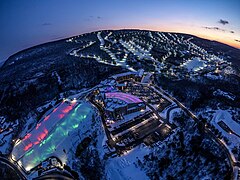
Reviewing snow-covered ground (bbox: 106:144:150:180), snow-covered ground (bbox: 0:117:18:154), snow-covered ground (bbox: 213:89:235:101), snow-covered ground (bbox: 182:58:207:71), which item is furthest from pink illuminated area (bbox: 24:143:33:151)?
snow-covered ground (bbox: 182:58:207:71)

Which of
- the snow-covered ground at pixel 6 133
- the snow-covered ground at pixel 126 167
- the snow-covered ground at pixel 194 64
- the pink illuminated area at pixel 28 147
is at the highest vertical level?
the snow-covered ground at pixel 194 64

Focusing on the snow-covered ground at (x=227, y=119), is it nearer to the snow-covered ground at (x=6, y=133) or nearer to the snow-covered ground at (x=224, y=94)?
the snow-covered ground at (x=224, y=94)

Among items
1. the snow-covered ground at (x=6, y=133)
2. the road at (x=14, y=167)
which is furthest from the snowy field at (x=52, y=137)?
the snow-covered ground at (x=6, y=133)

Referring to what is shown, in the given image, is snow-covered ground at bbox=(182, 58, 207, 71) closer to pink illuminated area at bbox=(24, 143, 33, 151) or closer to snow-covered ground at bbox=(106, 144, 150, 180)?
snow-covered ground at bbox=(106, 144, 150, 180)

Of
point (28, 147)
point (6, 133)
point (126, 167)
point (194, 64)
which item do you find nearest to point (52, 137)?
point (28, 147)

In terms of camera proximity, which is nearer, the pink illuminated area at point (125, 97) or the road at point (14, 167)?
the road at point (14, 167)

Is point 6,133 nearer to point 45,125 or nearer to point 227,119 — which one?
point 45,125

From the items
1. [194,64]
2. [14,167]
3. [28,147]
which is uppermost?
[194,64]
